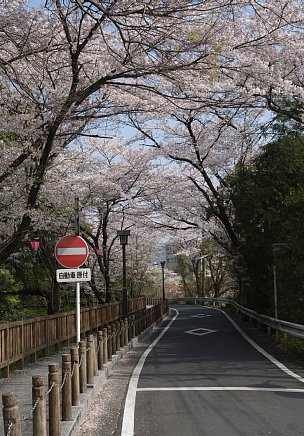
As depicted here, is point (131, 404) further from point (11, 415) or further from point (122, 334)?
point (122, 334)

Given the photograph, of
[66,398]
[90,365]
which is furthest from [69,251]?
[66,398]

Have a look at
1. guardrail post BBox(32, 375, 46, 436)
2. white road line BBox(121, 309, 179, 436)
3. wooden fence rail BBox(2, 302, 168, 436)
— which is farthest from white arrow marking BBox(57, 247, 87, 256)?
guardrail post BBox(32, 375, 46, 436)

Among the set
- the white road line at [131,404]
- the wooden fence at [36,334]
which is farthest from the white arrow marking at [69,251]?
the white road line at [131,404]

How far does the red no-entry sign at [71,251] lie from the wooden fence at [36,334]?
1.78 m

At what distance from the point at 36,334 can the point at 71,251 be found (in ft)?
12.3

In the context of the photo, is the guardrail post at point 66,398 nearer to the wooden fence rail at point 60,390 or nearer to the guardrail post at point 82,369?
the wooden fence rail at point 60,390

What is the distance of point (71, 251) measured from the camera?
10.2 metres

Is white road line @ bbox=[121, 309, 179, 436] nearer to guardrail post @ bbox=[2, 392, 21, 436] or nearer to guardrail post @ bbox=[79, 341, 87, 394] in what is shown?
guardrail post @ bbox=[79, 341, 87, 394]

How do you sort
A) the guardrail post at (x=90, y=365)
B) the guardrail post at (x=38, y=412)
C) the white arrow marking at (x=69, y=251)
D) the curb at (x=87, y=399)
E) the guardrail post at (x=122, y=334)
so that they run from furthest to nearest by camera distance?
1. the guardrail post at (x=122, y=334)
2. the white arrow marking at (x=69, y=251)
3. the guardrail post at (x=90, y=365)
4. the curb at (x=87, y=399)
5. the guardrail post at (x=38, y=412)

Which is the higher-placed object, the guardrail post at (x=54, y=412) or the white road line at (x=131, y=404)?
the guardrail post at (x=54, y=412)

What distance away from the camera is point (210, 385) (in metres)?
9.87

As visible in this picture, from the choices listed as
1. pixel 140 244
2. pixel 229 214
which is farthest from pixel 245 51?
pixel 140 244

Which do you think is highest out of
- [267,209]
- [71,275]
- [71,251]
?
[267,209]

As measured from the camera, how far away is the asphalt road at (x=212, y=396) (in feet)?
22.8
